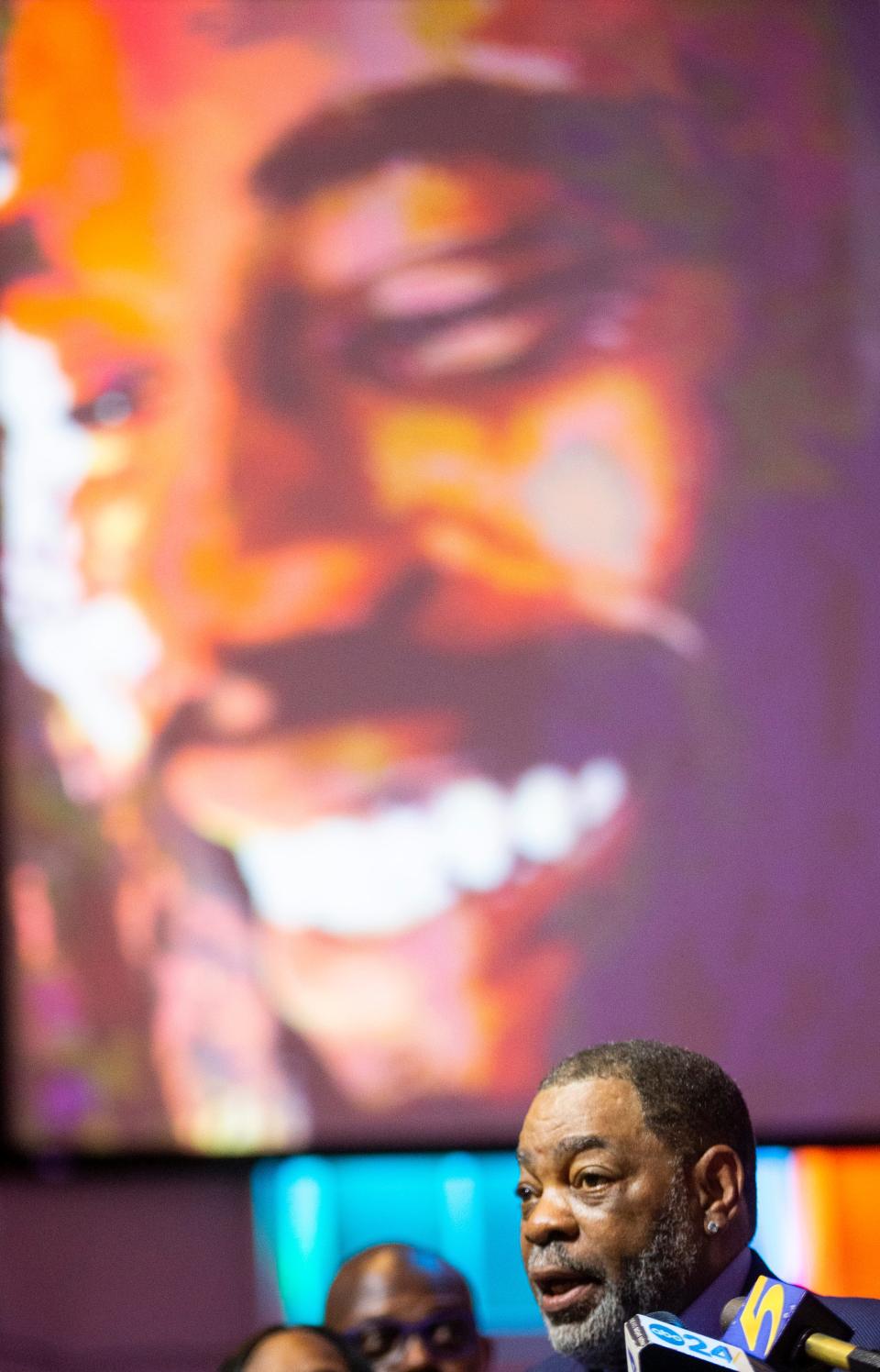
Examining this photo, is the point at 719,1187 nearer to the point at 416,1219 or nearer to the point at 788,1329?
the point at 788,1329

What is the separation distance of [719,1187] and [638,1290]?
0.52ft

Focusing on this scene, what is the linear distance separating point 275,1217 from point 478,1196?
0.46 metres

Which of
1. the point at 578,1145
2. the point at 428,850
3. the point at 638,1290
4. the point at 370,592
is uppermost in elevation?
the point at 370,592

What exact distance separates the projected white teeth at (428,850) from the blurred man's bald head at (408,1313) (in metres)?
0.98

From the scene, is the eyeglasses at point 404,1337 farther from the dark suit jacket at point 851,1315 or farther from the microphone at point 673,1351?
the microphone at point 673,1351

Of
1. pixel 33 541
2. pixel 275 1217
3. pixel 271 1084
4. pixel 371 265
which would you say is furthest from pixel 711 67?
pixel 275 1217

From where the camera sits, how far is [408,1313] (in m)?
3.12

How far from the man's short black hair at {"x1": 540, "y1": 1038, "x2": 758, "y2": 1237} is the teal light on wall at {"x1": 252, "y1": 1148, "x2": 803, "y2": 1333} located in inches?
75.4

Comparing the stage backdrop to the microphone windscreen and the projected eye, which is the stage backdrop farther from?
the microphone windscreen

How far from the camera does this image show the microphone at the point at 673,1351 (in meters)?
1.57

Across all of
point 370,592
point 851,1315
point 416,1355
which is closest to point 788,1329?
point 851,1315

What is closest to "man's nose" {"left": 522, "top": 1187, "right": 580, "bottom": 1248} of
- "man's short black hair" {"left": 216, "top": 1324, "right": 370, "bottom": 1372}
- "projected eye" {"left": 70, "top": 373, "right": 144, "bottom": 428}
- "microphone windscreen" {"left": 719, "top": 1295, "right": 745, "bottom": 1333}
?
"microphone windscreen" {"left": 719, "top": 1295, "right": 745, "bottom": 1333}

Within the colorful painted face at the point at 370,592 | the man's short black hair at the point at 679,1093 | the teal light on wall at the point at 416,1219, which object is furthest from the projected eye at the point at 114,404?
the man's short black hair at the point at 679,1093

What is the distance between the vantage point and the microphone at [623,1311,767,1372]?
1.57 m
